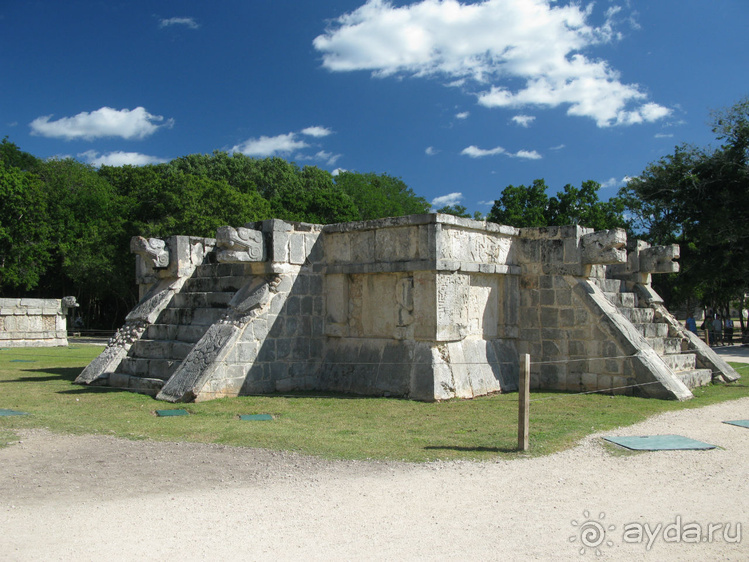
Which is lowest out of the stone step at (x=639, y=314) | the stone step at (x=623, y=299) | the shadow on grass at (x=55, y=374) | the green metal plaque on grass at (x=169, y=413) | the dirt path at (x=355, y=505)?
the dirt path at (x=355, y=505)

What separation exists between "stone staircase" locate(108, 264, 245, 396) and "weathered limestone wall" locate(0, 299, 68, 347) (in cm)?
1366

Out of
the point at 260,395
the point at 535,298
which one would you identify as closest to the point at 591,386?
the point at 535,298

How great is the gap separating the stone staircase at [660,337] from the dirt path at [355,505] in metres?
4.32

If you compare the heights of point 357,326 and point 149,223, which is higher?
point 149,223

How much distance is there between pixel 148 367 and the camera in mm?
10023

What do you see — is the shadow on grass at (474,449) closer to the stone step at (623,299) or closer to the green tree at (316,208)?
the stone step at (623,299)

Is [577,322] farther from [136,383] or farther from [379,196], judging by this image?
[379,196]

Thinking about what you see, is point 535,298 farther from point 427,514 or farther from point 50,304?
point 50,304

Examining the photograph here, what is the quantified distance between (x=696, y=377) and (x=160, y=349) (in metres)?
8.62

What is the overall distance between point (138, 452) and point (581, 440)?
4.23m

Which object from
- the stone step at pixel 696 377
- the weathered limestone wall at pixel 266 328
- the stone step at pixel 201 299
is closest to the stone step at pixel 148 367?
the weathered limestone wall at pixel 266 328

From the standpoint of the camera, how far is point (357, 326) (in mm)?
9961

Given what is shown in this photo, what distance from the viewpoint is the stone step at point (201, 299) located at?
33.9ft

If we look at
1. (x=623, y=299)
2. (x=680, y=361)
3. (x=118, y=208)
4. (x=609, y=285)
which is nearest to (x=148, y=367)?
(x=609, y=285)
